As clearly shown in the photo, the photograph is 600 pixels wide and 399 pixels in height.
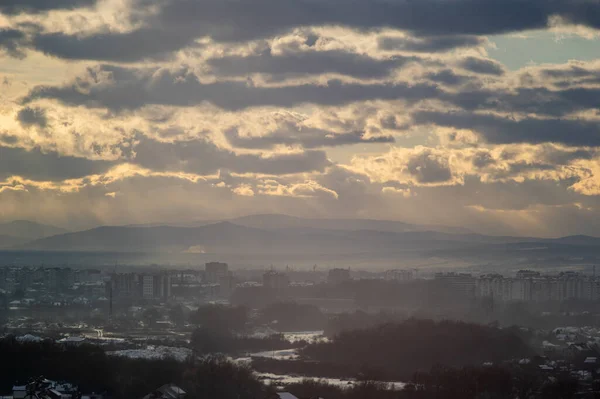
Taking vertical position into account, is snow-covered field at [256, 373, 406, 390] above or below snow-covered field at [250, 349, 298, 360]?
below

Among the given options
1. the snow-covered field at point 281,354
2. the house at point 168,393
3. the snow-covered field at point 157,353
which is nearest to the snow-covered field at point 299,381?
the snow-covered field at point 157,353

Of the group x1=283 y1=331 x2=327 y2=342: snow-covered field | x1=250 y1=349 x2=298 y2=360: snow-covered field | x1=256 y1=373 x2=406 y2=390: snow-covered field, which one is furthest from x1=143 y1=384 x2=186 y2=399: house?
x1=283 y1=331 x2=327 y2=342: snow-covered field

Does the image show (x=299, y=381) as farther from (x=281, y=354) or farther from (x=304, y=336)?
(x=304, y=336)

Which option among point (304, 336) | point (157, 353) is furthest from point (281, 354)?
point (304, 336)

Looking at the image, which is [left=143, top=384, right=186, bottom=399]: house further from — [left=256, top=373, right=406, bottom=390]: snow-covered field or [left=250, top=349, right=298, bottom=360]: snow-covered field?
[left=250, top=349, right=298, bottom=360]: snow-covered field

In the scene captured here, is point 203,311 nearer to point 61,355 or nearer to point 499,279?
point 61,355

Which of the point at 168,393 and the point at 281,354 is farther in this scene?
the point at 281,354

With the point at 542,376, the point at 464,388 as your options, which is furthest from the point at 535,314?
the point at 464,388

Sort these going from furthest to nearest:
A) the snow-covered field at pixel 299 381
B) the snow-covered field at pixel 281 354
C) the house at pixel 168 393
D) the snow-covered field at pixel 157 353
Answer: the snow-covered field at pixel 281 354
the snow-covered field at pixel 157 353
the snow-covered field at pixel 299 381
the house at pixel 168 393

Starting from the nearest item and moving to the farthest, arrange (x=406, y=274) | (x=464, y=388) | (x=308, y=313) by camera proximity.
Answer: (x=464, y=388) < (x=308, y=313) < (x=406, y=274)

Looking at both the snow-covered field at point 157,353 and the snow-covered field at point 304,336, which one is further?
the snow-covered field at point 304,336

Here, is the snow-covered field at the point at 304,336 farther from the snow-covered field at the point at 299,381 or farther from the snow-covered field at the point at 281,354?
the snow-covered field at the point at 299,381
